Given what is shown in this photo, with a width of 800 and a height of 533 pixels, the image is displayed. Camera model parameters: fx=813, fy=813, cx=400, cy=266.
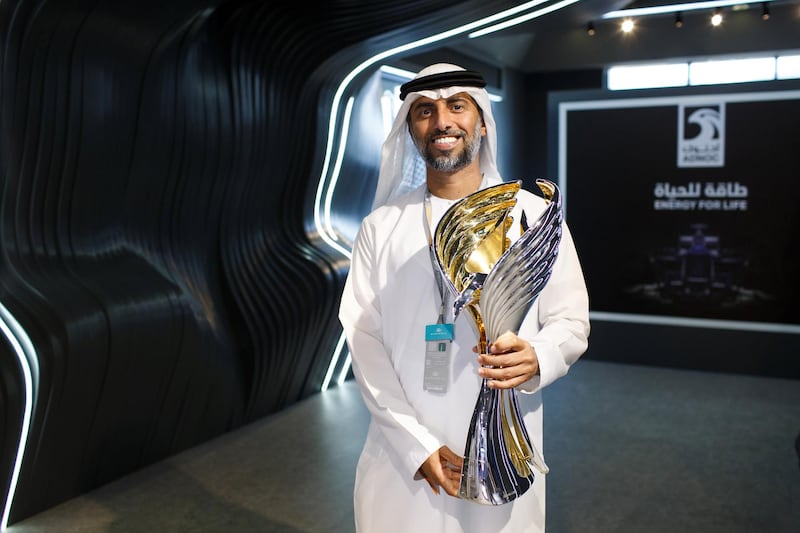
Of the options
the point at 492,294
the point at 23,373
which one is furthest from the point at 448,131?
the point at 23,373

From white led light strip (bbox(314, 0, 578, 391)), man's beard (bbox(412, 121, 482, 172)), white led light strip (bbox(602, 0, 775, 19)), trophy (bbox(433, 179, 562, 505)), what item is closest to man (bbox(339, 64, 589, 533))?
man's beard (bbox(412, 121, 482, 172))

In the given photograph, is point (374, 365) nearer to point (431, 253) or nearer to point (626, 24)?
point (431, 253)

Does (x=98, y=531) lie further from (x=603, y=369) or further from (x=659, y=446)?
(x=603, y=369)

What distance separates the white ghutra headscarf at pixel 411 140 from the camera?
1938mm

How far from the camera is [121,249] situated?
427 centimetres

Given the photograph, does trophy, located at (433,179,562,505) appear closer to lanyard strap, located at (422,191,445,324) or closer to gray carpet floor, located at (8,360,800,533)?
lanyard strap, located at (422,191,445,324)

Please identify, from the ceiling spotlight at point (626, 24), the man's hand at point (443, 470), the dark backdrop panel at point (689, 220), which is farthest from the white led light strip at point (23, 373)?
the ceiling spotlight at point (626, 24)

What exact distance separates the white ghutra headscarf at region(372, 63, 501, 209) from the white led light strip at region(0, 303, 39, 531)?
205 cm

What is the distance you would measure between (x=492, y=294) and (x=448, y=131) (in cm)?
48

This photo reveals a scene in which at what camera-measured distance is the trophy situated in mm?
1628

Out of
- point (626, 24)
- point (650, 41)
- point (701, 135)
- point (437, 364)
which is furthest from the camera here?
point (650, 41)

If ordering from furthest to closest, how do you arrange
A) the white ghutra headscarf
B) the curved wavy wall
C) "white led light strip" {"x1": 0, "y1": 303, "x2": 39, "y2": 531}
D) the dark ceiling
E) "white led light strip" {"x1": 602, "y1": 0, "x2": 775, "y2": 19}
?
the dark ceiling, "white led light strip" {"x1": 602, "y1": 0, "x2": 775, "y2": 19}, the curved wavy wall, "white led light strip" {"x1": 0, "y1": 303, "x2": 39, "y2": 531}, the white ghutra headscarf

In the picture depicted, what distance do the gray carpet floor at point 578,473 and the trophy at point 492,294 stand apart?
6.69 ft

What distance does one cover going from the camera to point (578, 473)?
166 inches
